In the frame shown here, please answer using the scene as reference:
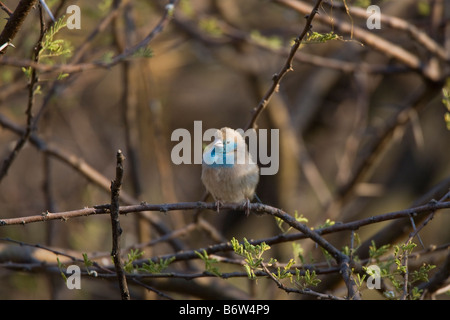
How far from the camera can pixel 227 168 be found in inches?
151

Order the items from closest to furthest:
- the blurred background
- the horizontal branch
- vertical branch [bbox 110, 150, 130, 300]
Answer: vertical branch [bbox 110, 150, 130, 300]
the horizontal branch
the blurred background

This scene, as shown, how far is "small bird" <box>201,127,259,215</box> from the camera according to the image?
3.78m

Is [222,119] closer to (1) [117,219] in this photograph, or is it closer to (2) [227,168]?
(2) [227,168]

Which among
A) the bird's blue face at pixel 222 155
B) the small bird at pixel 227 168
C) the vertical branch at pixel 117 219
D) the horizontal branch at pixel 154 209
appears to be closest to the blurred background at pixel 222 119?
the small bird at pixel 227 168

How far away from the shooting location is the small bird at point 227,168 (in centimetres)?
378

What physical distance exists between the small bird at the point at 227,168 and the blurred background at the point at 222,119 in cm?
41

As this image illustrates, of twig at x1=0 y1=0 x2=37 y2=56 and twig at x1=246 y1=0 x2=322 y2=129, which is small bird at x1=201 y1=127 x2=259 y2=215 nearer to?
twig at x1=246 y1=0 x2=322 y2=129

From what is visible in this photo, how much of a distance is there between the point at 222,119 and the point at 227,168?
5886 mm

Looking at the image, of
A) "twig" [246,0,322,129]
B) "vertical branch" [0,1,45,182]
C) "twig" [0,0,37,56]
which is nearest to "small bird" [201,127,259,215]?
"twig" [246,0,322,129]

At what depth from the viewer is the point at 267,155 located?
6797 millimetres

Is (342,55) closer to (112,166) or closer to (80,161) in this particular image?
(112,166)

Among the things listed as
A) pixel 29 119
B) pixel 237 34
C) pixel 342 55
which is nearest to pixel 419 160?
pixel 342 55

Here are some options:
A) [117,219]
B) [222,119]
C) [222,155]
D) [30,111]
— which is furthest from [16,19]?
[222,119]

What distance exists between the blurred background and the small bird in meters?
0.41
